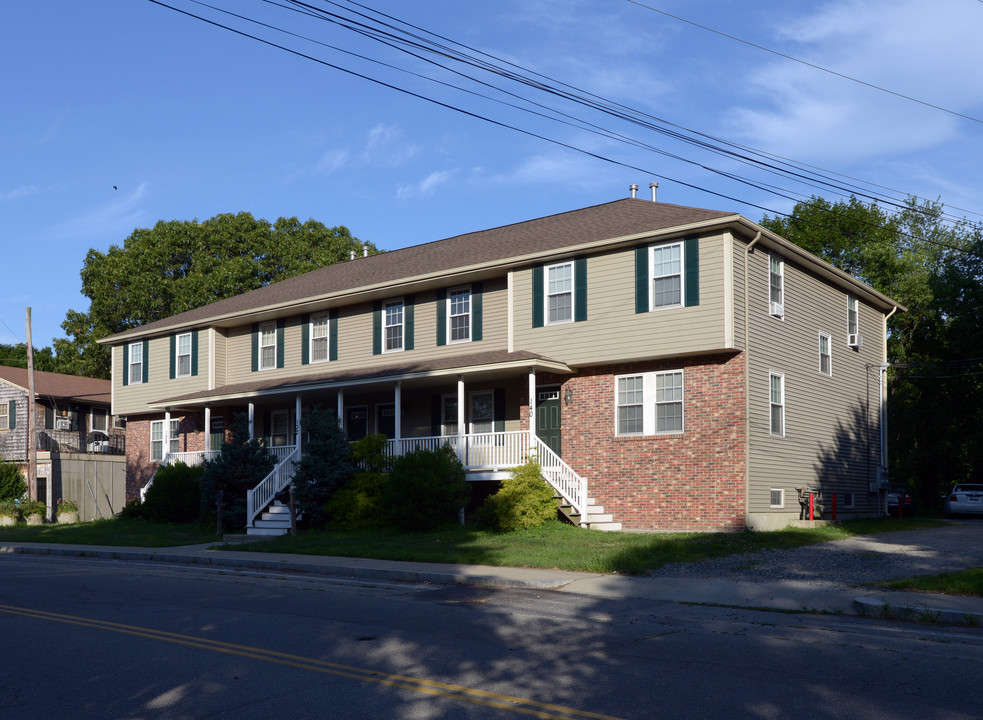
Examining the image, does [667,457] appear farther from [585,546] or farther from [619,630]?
[619,630]

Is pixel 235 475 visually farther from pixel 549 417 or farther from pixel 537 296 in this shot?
pixel 537 296

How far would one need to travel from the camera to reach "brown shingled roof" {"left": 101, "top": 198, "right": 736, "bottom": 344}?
2312 cm

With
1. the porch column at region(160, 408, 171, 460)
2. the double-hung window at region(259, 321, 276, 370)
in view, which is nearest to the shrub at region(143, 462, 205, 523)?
the porch column at region(160, 408, 171, 460)

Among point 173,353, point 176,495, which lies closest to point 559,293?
point 176,495

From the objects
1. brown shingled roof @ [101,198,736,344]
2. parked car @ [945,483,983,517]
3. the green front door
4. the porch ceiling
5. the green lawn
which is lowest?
parked car @ [945,483,983,517]

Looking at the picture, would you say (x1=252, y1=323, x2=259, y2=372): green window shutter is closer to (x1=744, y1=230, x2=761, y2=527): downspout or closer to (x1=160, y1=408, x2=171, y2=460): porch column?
(x1=160, y1=408, x2=171, y2=460): porch column

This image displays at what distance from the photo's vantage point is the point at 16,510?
3425 cm

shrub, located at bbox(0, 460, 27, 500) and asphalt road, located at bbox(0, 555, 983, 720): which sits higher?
asphalt road, located at bbox(0, 555, 983, 720)

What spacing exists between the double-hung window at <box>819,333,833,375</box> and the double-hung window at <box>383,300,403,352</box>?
1152 centimetres

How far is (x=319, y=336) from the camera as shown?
95.9 feet

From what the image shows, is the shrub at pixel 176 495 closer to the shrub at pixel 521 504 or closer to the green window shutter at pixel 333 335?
the green window shutter at pixel 333 335

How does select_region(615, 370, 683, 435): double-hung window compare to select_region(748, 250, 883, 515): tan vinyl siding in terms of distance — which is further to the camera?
select_region(615, 370, 683, 435): double-hung window

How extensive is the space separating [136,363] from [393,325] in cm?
1285

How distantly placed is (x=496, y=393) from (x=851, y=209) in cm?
2572
